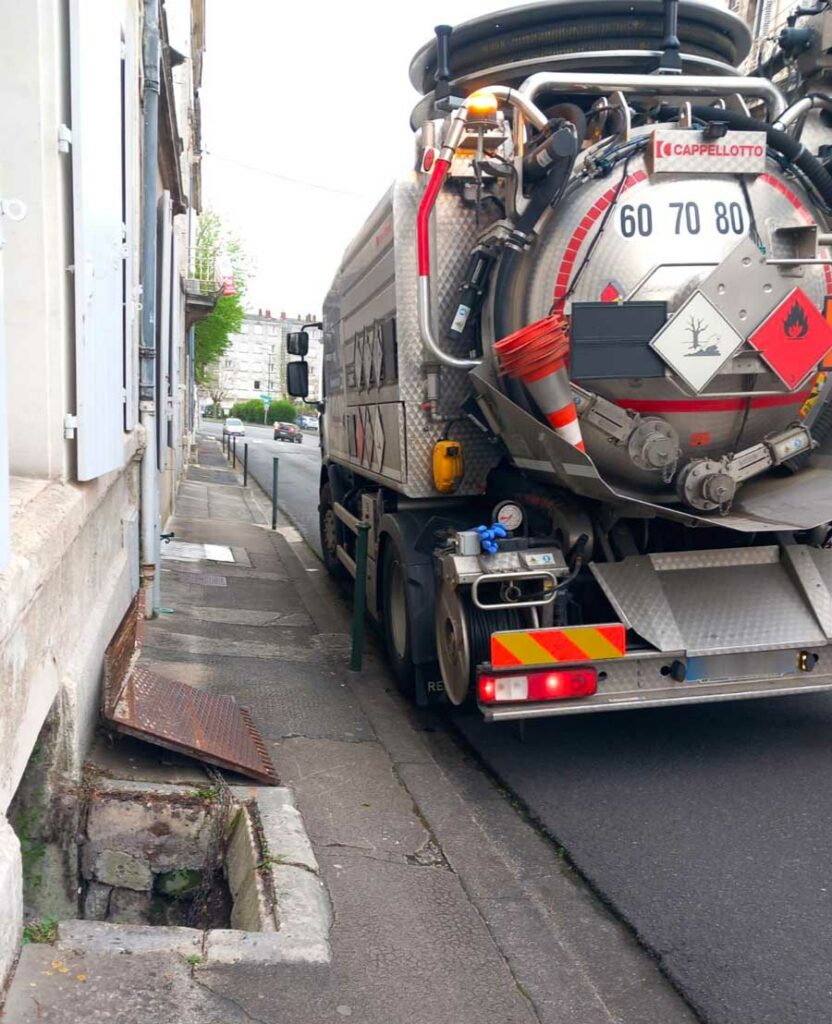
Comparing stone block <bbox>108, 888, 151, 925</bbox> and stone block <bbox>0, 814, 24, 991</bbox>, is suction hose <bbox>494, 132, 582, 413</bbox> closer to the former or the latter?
stone block <bbox>108, 888, 151, 925</bbox>

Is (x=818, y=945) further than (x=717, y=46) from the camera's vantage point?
No

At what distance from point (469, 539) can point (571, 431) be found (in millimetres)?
733

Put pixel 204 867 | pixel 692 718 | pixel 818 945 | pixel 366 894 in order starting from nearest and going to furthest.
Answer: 1. pixel 818 945
2. pixel 366 894
3. pixel 204 867
4. pixel 692 718

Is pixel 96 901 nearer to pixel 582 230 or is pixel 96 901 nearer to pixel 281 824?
pixel 281 824

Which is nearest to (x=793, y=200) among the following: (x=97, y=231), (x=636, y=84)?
(x=636, y=84)

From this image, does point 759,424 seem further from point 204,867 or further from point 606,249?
point 204,867

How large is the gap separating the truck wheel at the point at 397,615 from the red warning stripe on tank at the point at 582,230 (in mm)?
1935

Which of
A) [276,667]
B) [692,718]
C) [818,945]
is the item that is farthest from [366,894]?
[276,667]

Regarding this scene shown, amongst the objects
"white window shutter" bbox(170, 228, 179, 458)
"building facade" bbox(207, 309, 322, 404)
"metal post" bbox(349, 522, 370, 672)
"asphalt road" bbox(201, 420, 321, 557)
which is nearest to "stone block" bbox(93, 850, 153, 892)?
"metal post" bbox(349, 522, 370, 672)

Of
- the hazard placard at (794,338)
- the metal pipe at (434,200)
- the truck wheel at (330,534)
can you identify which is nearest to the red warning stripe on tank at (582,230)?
the metal pipe at (434,200)

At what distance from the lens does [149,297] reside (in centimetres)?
787

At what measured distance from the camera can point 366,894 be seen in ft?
11.9

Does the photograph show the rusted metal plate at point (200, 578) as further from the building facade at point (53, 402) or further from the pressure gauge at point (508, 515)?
the pressure gauge at point (508, 515)

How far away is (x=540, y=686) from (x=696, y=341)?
70.0 inches
